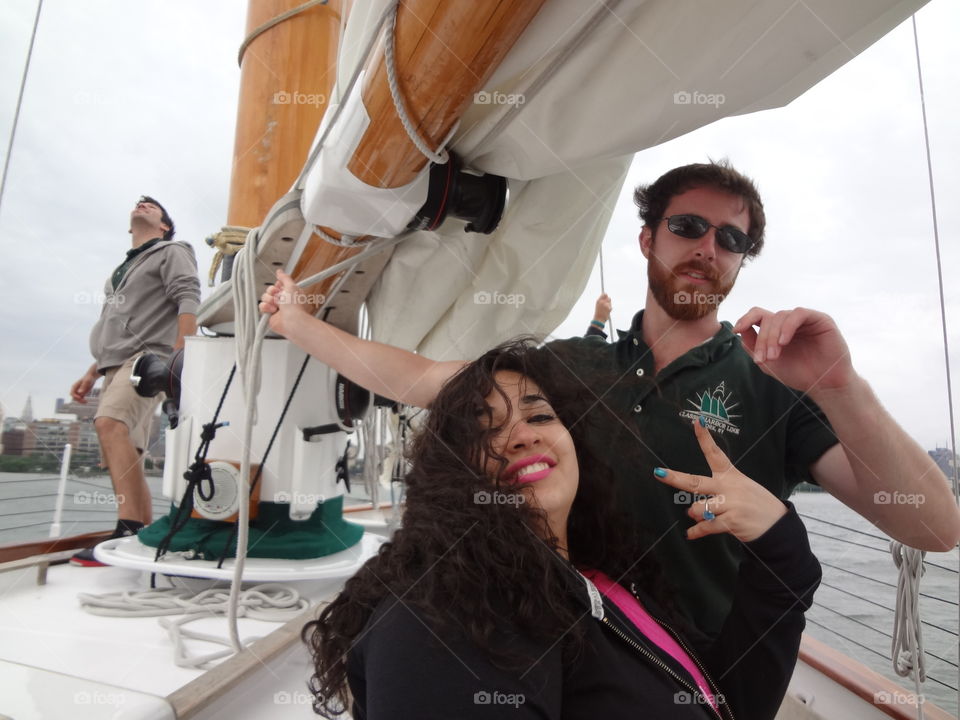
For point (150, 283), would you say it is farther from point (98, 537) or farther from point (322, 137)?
point (322, 137)

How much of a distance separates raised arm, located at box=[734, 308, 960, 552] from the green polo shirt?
134 mm

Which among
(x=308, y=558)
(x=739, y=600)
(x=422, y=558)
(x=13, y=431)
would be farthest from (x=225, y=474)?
(x=13, y=431)

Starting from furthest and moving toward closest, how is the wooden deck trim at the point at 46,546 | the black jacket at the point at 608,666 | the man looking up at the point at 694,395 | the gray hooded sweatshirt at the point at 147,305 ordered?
the gray hooded sweatshirt at the point at 147,305 < the wooden deck trim at the point at 46,546 < the man looking up at the point at 694,395 < the black jacket at the point at 608,666

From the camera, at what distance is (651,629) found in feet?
2.52

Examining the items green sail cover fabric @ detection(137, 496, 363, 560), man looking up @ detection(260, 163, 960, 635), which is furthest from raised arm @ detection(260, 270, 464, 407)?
green sail cover fabric @ detection(137, 496, 363, 560)

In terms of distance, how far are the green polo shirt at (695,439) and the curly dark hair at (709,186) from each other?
0.23m

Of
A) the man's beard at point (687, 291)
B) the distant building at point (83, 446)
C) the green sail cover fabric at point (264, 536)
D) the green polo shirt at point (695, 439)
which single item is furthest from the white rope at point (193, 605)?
the man's beard at point (687, 291)

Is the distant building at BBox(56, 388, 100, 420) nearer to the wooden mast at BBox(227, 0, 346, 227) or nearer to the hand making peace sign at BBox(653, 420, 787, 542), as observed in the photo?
the wooden mast at BBox(227, 0, 346, 227)

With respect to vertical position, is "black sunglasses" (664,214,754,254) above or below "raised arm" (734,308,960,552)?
above

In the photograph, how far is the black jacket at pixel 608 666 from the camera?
1.77 ft

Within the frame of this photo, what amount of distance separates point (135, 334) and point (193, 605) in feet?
4.04

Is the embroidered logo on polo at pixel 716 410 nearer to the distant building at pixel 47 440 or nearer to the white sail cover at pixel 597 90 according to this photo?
the white sail cover at pixel 597 90

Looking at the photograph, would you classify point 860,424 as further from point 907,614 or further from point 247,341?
point 247,341

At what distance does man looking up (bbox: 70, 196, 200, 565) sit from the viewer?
207cm
